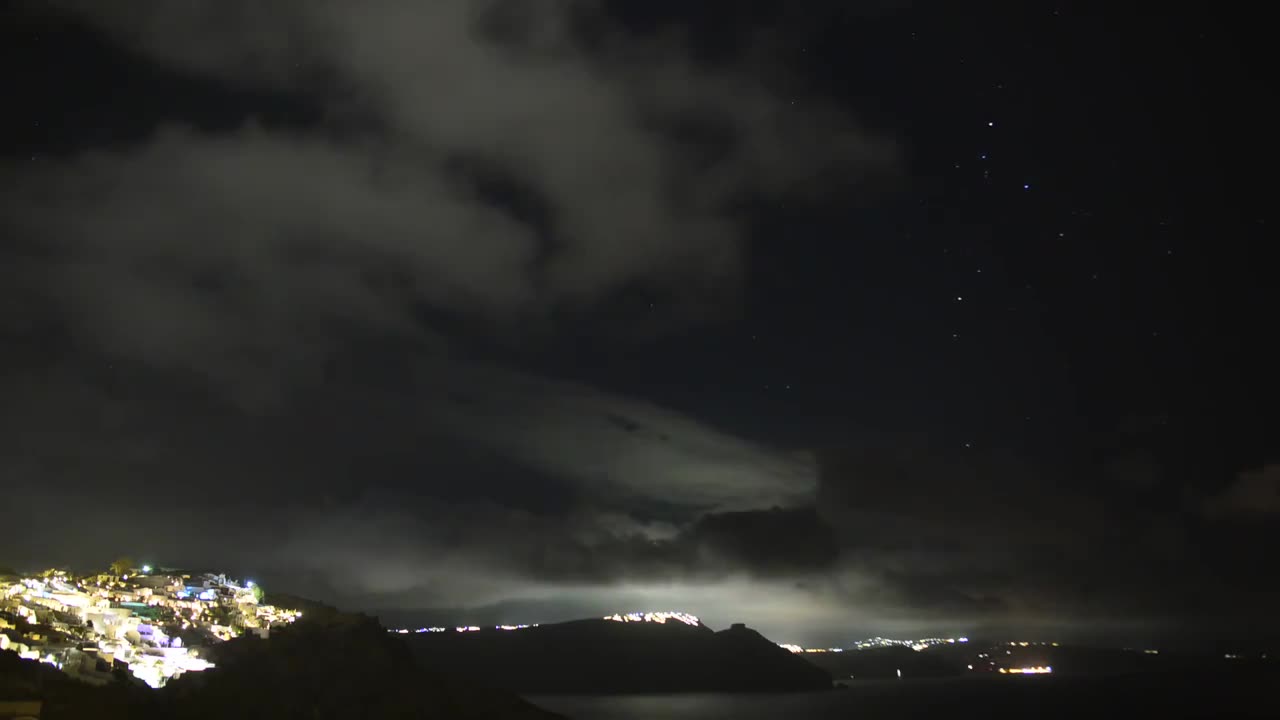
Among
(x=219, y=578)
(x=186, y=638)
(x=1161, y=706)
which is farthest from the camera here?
(x=1161, y=706)

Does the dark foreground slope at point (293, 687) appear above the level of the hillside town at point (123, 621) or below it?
below

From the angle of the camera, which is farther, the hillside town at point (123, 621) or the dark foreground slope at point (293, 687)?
the hillside town at point (123, 621)

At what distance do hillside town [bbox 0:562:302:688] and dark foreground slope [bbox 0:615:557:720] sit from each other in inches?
132

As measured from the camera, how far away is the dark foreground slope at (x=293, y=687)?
4975 centimetres

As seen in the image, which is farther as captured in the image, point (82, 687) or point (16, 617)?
point (16, 617)

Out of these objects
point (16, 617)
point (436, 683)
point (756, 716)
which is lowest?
point (756, 716)

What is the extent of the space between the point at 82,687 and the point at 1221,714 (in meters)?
174

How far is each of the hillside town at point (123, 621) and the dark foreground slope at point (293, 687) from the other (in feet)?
11.0

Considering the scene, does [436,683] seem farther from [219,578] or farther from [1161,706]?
[1161,706]

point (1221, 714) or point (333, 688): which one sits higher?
point (333, 688)

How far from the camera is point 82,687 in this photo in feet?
168

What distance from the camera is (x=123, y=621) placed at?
73875mm

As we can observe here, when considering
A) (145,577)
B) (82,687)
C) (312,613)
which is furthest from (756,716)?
(82,687)

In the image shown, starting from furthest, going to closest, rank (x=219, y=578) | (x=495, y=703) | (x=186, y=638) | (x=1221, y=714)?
(x=1221, y=714) < (x=219, y=578) < (x=495, y=703) < (x=186, y=638)
